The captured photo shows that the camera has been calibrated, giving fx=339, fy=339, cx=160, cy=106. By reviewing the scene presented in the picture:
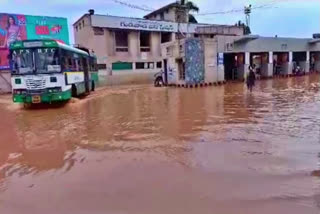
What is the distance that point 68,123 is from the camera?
12.5 m

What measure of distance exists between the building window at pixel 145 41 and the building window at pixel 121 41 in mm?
2103

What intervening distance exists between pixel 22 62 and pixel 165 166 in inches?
484

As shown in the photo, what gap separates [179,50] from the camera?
3198 centimetres

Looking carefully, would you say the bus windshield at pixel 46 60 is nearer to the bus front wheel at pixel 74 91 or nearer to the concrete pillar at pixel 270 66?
the bus front wheel at pixel 74 91

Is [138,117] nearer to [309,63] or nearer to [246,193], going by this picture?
[246,193]

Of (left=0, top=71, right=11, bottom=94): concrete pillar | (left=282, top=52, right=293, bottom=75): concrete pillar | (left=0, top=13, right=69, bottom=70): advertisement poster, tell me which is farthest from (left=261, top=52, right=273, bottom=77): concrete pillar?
(left=0, top=71, right=11, bottom=94): concrete pillar

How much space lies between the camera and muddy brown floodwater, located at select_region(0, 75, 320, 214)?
4844 mm

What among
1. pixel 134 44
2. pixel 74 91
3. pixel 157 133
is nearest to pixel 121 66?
pixel 134 44

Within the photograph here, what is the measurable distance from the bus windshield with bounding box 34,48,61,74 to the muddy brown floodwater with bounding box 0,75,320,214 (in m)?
4.84

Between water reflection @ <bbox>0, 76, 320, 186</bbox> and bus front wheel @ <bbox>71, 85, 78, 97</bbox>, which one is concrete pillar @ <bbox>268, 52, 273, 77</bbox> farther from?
bus front wheel @ <bbox>71, 85, 78, 97</bbox>

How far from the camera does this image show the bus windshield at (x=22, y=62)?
53.1ft

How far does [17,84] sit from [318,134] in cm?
1365

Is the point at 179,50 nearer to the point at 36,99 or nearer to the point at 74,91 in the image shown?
the point at 74,91

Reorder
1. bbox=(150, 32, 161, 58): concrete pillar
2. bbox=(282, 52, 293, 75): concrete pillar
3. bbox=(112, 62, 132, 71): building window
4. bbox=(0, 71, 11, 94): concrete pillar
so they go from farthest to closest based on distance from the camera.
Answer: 1. bbox=(150, 32, 161, 58): concrete pillar
2. bbox=(282, 52, 293, 75): concrete pillar
3. bbox=(112, 62, 132, 71): building window
4. bbox=(0, 71, 11, 94): concrete pillar
